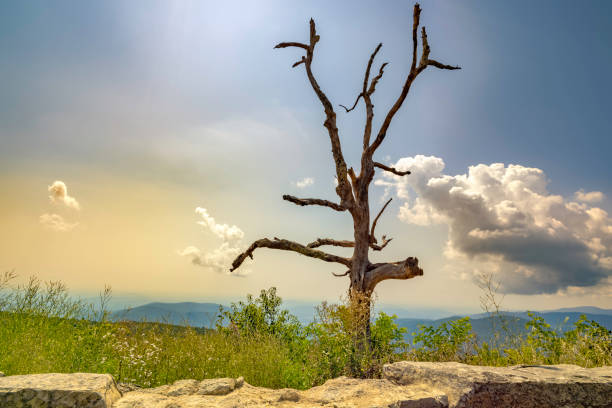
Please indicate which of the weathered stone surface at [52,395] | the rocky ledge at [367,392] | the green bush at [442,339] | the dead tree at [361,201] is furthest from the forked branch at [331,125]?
the weathered stone surface at [52,395]

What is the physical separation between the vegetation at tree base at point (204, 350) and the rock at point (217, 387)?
4.39ft

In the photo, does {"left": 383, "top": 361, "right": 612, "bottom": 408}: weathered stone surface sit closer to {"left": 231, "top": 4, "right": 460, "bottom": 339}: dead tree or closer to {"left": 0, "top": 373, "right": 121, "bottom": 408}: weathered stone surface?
{"left": 0, "top": 373, "right": 121, "bottom": 408}: weathered stone surface

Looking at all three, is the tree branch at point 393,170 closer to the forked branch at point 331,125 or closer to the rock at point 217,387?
the forked branch at point 331,125

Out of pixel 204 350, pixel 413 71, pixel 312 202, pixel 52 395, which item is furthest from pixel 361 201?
pixel 52 395

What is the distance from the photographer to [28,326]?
538cm

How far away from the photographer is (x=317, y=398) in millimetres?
2969

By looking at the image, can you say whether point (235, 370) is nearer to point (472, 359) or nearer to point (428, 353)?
point (472, 359)

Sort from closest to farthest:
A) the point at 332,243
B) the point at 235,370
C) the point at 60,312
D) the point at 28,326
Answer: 1. the point at 235,370
2. the point at 28,326
3. the point at 60,312
4. the point at 332,243

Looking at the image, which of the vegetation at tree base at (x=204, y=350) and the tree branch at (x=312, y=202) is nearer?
the vegetation at tree base at (x=204, y=350)

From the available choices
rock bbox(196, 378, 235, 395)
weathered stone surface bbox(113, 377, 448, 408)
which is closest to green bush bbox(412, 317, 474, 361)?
weathered stone surface bbox(113, 377, 448, 408)

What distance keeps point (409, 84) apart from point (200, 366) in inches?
363

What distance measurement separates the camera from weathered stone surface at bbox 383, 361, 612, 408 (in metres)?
2.87

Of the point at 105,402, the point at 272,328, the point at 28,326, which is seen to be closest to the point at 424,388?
the point at 105,402

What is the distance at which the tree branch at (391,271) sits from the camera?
9062 millimetres
